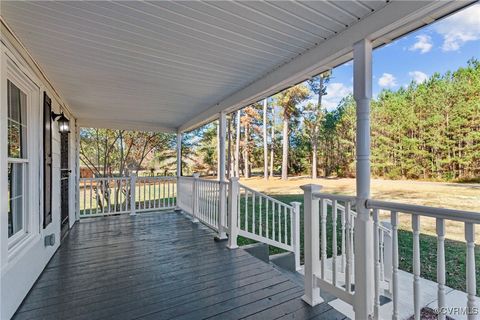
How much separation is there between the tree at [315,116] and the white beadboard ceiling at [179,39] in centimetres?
1357

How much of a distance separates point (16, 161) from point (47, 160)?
0.99 m

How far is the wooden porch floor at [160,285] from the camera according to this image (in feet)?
6.88

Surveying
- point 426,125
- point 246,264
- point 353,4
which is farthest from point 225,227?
point 426,125

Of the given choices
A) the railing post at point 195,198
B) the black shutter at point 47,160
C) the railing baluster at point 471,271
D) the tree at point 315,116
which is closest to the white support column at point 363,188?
the railing baluster at point 471,271

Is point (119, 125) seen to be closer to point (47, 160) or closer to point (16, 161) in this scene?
point (47, 160)

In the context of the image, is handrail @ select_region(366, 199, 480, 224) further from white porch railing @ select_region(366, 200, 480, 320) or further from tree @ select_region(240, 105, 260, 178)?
tree @ select_region(240, 105, 260, 178)

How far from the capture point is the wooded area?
386 inches

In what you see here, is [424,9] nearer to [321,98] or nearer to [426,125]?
[426,125]

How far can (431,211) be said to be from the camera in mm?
1458

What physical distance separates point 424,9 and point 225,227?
11.6ft

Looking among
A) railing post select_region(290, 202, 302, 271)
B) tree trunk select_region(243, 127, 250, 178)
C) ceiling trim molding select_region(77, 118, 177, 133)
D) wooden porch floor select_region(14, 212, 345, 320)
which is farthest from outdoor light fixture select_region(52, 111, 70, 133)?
tree trunk select_region(243, 127, 250, 178)

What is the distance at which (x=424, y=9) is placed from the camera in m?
1.52

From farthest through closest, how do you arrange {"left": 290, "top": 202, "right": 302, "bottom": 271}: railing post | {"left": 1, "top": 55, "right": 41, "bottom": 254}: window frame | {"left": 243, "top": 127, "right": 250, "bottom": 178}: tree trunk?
{"left": 243, "top": 127, "right": 250, "bottom": 178}: tree trunk < {"left": 290, "top": 202, "right": 302, "bottom": 271}: railing post < {"left": 1, "top": 55, "right": 41, "bottom": 254}: window frame

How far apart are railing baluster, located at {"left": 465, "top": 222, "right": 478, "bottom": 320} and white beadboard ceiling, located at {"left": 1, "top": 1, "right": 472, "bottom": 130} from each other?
1.34 metres
